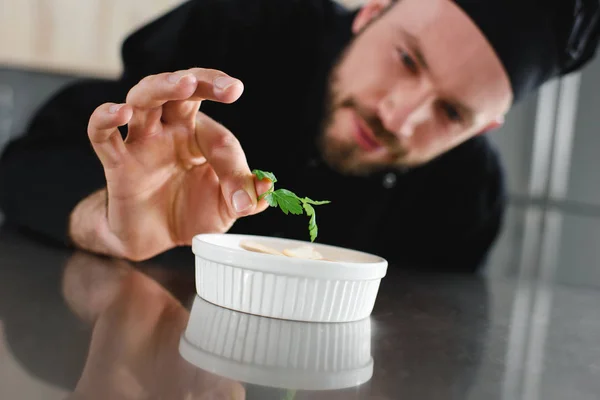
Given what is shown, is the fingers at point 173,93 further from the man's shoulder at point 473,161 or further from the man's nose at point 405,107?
the man's shoulder at point 473,161

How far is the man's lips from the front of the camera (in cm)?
167

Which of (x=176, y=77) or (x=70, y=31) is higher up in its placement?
(x=176, y=77)

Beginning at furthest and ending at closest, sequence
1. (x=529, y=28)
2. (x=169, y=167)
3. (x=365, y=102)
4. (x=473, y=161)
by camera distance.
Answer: (x=473, y=161)
(x=365, y=102)
(x=529, y=28)
(x=169, y=167)

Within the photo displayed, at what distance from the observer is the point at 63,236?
1107 millimetres

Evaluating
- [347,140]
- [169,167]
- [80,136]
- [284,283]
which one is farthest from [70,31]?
[284,283]

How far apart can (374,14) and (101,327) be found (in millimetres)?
1250

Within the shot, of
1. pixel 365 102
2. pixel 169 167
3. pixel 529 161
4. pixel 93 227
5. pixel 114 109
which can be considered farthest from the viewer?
pixel 529 161

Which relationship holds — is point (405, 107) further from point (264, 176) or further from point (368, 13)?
point (264, 176)

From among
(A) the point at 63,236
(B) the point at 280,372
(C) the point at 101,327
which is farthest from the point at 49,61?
(B) the point at 280,372

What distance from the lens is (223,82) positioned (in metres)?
0.64

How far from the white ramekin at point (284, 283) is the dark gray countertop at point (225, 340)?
2 centimetres

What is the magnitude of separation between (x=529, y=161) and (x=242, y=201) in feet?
5.79

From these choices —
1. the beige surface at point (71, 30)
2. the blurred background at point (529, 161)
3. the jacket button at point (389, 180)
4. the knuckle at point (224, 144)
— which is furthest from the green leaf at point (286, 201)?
the beige surface at point (71, 30)

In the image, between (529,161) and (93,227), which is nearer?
(93,227)
